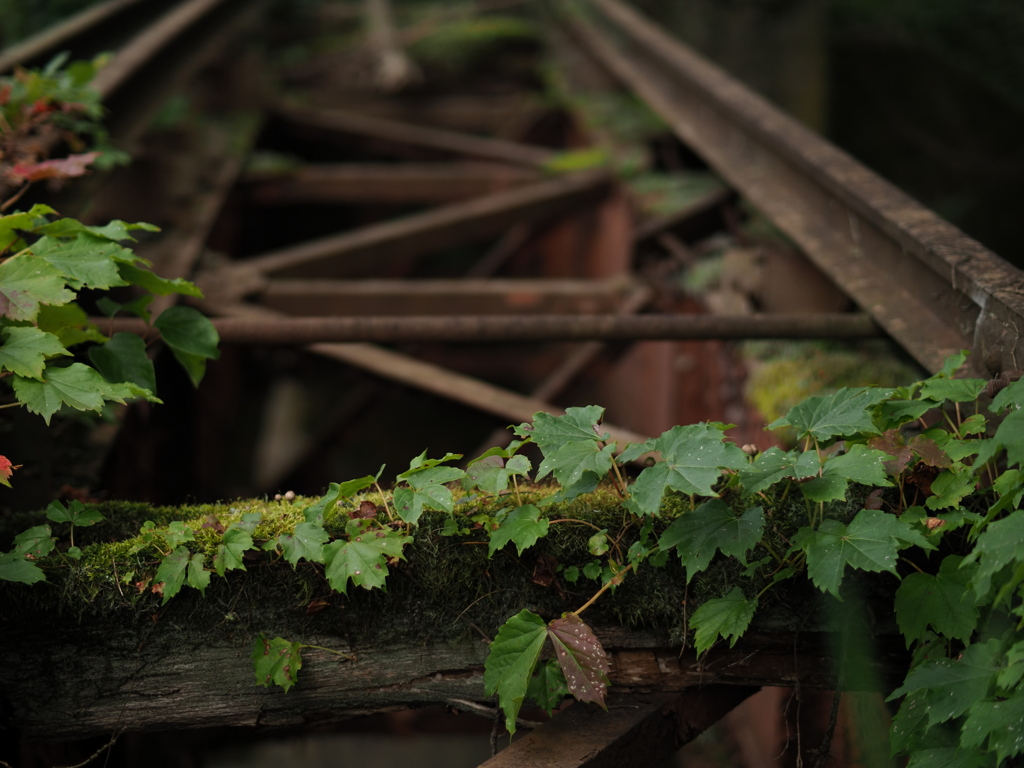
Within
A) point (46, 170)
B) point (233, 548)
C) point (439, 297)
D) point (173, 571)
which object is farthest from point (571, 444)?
point (439, 297)

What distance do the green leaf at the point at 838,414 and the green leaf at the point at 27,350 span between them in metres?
1.34

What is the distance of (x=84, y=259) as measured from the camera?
62.7 inches

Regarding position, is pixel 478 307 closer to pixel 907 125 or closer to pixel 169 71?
pixel 169 71

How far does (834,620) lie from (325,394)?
7378mm

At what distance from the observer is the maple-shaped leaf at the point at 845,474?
1357mm

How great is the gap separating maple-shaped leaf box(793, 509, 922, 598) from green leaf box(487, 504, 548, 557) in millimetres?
451

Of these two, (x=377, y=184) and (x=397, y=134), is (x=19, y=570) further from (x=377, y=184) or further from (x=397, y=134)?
(x=397, y=134)

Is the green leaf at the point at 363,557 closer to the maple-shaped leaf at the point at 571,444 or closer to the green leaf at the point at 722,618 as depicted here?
the maple-shaped leaf at the point at 571,444

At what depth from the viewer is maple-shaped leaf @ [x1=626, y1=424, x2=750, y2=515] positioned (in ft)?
4.36

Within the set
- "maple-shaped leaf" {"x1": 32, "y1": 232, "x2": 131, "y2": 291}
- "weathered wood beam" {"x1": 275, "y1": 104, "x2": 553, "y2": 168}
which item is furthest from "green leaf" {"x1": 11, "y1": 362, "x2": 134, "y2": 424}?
"weathered wood beam" {"x1": 275, "y1": 104, "x2": 553, "y2": 168}

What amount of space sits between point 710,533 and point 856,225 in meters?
1.60

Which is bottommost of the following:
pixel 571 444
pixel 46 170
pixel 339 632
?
pixel 339 632

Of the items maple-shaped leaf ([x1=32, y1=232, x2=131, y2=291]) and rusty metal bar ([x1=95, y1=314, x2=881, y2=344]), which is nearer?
maple-shaped leaf ([x1=32, y1=232, x2=131, y2=291])

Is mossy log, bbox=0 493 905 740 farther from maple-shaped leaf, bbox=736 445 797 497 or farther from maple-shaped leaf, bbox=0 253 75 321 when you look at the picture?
maple-shaped leaf, bbox=0 253 75 321
